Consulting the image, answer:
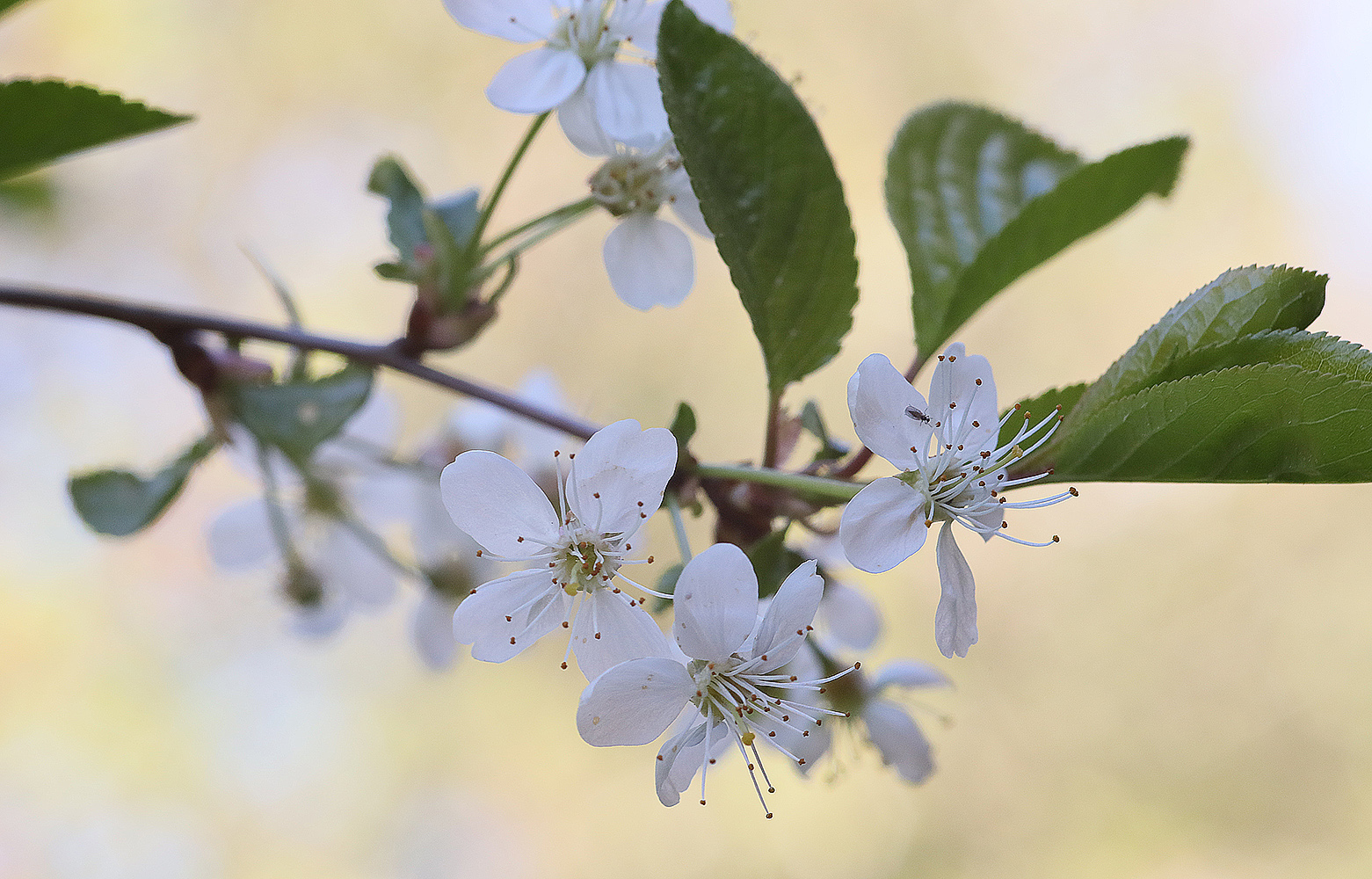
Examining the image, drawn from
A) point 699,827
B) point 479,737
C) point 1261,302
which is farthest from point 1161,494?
point 1261,302

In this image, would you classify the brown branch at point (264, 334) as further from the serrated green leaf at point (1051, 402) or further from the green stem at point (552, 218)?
the serrated green leaf at point (1051, 402)

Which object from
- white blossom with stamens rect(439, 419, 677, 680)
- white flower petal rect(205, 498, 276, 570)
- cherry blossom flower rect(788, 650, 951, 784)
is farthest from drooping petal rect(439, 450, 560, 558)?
white flower petal rect(205, 498, 276, 570)

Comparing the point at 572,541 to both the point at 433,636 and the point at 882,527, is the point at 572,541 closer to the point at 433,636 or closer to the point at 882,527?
the point at 882,527

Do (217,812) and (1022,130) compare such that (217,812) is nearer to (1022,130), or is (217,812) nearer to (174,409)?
(174,409)

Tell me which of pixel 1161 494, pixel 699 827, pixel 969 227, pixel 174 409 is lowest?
pixel 699 827

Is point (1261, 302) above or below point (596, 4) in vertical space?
below

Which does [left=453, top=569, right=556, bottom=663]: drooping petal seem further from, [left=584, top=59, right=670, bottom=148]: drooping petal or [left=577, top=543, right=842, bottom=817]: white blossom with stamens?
[left=584, top=59, right=670, bottom=148]: drooping petal

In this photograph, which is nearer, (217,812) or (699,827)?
(217,812)
